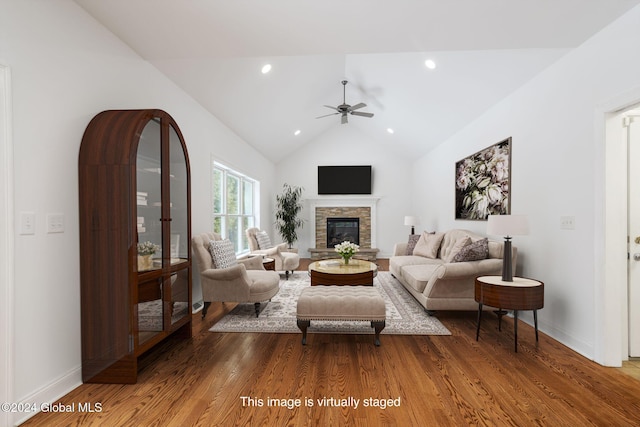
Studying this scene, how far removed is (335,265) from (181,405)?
9.67ft

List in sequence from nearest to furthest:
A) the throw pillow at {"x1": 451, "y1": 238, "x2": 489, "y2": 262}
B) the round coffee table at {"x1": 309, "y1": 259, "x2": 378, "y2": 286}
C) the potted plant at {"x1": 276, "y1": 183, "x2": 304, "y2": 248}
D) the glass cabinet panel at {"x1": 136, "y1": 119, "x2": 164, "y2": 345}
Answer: the glass cabinet panel at {"x1": 136, "y1": 119, "x2": 164, "y2": 345} < the throw pillow at {"x1": 451, "y1": 238, "x2": 489, "y2": 262} < the round coffee table at {"x1": 309, "y1": 259, "x2": 378, "y2": 286} < the potted plant at {"x1": 276, "y1": 183, "x2": 304, "y2": 248}

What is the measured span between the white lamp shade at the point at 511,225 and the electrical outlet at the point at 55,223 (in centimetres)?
343

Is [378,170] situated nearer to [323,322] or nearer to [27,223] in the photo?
[323,322]

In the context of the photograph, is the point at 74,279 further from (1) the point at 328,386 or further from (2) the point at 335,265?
(2) the point at 335,265

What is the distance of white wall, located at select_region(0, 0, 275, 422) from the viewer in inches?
75.2

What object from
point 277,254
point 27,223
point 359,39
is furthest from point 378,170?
point 27,223

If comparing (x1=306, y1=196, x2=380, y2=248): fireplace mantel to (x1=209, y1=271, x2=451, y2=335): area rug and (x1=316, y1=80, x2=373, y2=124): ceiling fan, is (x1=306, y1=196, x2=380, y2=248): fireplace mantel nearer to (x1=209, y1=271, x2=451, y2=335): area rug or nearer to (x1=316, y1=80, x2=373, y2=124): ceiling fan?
(x1=316, y1=80, x2=373, y2=124): ceiling fan

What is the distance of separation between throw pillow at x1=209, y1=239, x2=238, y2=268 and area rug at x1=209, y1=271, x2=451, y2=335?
61 cm

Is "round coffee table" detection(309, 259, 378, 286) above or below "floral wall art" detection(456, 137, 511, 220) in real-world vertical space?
below

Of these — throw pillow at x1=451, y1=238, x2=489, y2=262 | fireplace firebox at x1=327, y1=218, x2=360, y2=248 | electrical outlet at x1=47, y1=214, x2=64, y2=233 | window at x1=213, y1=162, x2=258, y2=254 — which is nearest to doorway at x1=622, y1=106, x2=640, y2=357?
throw pillow at x1=451, y1=238, x2=489, y2=262

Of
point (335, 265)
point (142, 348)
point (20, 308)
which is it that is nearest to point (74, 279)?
point (20, 308)

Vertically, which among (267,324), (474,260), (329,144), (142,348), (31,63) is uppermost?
(329,144)

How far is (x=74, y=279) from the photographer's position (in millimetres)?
2291

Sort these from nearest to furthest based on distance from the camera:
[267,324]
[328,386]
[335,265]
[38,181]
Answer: [38,181]
[328,386]
[267,324]
[335,265]
